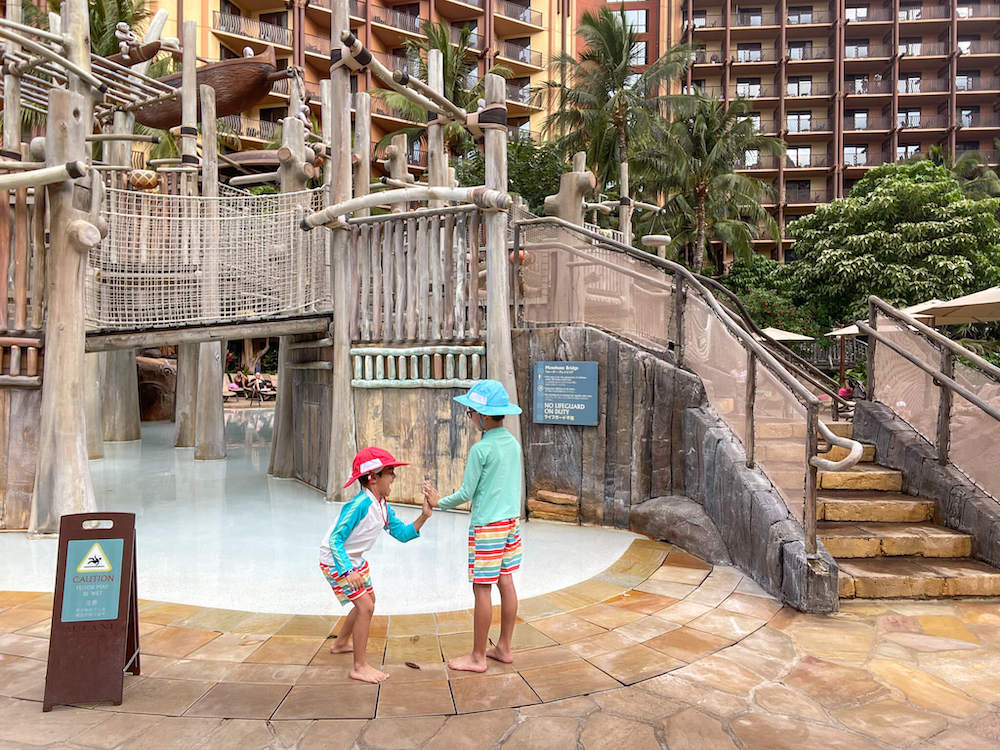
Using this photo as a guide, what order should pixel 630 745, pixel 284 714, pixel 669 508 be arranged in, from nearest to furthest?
pixel 630 745
pixel 284 714
pixel 669 508

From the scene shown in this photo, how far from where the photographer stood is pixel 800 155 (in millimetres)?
42438

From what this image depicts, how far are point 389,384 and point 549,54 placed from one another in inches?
1431

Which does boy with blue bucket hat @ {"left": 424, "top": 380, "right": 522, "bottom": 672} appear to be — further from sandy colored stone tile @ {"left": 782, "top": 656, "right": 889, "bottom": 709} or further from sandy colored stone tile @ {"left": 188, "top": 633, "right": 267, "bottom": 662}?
sandy colored stone tile @ {"left": 782, "top": 656, "right": 889, "bottom": 709}

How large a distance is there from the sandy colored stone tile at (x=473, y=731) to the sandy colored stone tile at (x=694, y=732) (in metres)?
0.67

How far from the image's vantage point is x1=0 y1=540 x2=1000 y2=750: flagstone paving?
2.94m

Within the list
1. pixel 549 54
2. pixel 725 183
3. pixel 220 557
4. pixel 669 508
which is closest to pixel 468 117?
pixel 669 508

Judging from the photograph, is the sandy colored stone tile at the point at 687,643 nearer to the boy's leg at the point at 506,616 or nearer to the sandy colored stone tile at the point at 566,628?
the sandy colored stone tile at the point at 566,628

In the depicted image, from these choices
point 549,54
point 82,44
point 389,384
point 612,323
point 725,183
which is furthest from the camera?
point 549,54

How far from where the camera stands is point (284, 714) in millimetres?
3084

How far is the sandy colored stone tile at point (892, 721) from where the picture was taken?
9.73 feet

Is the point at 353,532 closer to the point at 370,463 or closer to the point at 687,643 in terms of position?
the point at 370,463

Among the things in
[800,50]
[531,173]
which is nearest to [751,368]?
[531,173]

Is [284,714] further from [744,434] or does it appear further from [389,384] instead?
[389,384]

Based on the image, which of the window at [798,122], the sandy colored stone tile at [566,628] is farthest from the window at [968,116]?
the sandy colored stone tile at [566,628]
